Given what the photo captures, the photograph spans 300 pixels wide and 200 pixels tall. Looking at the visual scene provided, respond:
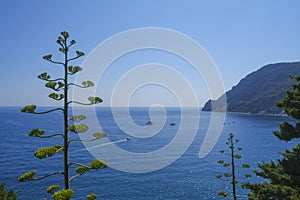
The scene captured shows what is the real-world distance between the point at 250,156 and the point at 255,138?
24743mm

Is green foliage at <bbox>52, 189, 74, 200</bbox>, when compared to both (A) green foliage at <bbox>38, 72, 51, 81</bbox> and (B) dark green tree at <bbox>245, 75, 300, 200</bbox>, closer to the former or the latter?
(A) green foliage at <bbox>38, 72, 51, 81</bbox>

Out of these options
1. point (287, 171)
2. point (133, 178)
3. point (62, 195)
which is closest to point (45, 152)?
point (62, 195)

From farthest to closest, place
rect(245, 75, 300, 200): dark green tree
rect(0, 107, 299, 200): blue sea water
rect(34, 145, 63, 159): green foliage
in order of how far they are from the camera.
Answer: rect(0, 107, 299, 200): blue sea water < rect(245, 75, 300, 200): dark green tree < rect(34, 145, 63, 159): green foliage

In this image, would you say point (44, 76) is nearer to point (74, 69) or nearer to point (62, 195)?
point (74, 69)

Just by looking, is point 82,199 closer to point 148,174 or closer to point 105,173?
point 105,173

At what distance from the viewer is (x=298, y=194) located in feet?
42.4

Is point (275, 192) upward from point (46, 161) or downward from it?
upward

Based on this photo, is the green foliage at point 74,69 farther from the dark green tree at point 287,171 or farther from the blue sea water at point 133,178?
the blue sea water at point 133,178

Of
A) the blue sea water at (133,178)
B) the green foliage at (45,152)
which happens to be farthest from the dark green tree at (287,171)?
the blue sea water at (133,178)

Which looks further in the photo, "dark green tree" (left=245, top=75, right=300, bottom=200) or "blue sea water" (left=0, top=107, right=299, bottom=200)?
"blue sea water" (left=0, top=107, right=299, bottom=200)

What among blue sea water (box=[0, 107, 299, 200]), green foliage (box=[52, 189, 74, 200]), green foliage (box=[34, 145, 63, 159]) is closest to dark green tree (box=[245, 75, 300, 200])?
green foliage (box=[52, 189, 74, 200])

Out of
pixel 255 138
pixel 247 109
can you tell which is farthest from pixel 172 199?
pixel 247 109

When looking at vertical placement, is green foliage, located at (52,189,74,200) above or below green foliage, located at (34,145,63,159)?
below

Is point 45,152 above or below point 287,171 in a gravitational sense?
above
